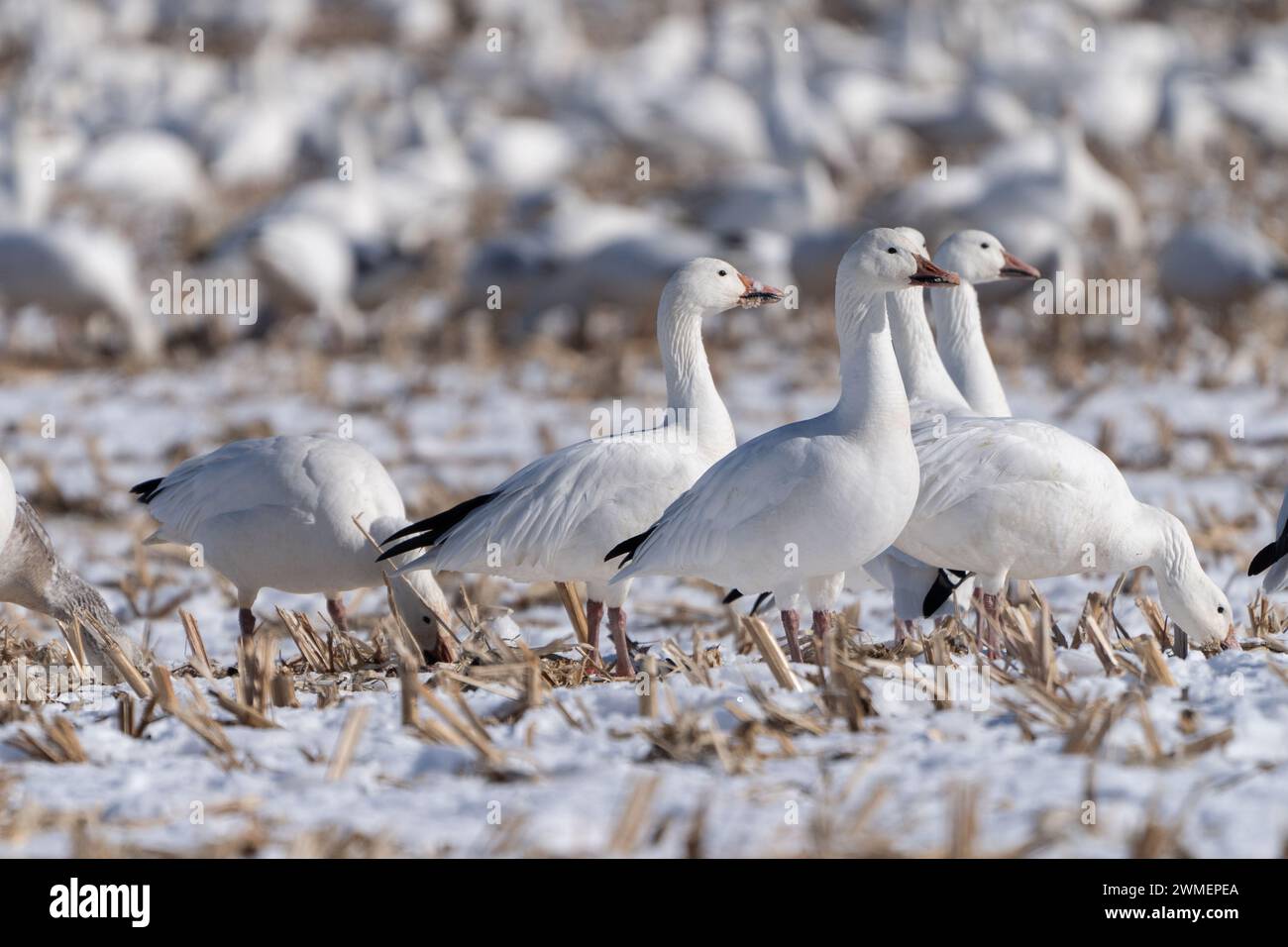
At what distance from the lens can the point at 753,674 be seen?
12.9ft

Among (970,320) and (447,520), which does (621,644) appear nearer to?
(447,520)

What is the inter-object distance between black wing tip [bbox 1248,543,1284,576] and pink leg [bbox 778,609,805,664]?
1.33m

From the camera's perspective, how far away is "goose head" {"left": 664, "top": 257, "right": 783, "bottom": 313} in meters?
5.04

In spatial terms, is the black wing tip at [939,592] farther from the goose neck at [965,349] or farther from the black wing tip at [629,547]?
the black wing tip at [629,547]

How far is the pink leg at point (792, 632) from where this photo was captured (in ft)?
13.9

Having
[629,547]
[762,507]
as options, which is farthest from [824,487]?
[629,547]

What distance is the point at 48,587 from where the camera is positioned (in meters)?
5.02

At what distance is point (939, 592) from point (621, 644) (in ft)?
3.07

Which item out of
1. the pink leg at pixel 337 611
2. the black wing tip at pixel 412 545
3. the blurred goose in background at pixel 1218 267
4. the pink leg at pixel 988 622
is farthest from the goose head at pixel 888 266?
the blurred goose in background at pixel 1218 267

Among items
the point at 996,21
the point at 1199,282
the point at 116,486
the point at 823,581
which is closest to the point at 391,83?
the point at 996,21

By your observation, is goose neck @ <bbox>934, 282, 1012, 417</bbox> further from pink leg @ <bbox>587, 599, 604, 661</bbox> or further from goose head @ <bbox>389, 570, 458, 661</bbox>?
goose head @ <bbox>389, 570, 458, 661</bbox>

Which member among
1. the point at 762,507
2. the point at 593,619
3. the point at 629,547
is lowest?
the point at 593,619
